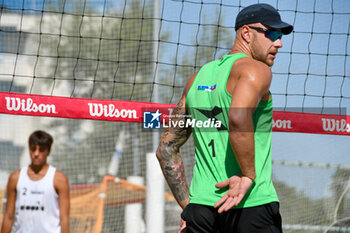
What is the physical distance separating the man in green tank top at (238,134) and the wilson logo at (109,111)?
2.13 m

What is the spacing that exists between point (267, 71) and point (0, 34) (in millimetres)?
10718

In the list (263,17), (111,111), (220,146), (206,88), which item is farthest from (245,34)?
(111,111)

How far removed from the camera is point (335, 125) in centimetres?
489

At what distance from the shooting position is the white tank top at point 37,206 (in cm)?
441

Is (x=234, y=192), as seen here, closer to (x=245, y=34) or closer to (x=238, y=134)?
(x=238, y=134)

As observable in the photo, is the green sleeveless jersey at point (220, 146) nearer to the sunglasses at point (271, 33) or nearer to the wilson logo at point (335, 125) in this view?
the sunglasses at point (271, 33)

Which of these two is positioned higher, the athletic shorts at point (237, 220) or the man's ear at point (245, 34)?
the man's ear at point (245, 34)

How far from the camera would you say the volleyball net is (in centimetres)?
487

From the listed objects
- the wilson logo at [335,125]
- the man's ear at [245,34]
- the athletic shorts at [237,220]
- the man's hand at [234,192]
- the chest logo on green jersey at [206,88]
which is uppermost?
the man's ear at [245,34]

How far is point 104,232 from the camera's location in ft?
29.0

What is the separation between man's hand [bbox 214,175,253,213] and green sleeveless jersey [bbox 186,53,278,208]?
3.2 inches

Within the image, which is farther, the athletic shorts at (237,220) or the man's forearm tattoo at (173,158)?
the man's forearm tattoo at (173,158)

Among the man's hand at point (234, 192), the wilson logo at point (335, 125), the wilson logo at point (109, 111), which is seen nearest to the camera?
the man's hand at point (234, 192)

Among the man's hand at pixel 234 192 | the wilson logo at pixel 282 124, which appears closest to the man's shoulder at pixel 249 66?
the man's hand at pixel 234 192
